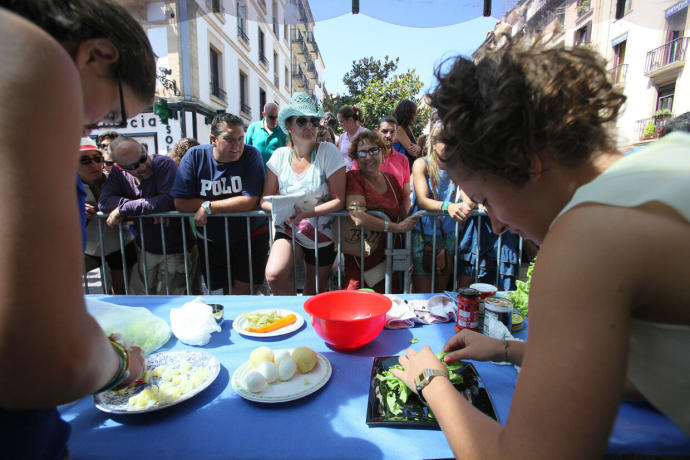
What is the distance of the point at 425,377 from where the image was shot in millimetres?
1086

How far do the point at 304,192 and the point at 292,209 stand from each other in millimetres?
199

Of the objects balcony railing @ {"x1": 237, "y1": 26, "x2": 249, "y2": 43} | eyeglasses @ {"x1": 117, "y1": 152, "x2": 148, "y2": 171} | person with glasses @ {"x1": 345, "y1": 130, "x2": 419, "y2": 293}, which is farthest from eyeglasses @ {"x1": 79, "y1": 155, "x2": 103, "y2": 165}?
balcony railing @ {"x1": 237, "y1": 26, "x2": 249, "y2": 43}

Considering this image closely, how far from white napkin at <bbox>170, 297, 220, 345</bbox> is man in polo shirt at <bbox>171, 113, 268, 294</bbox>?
68.1 inches

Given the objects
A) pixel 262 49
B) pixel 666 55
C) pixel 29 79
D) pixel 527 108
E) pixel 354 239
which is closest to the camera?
pixel 29 79

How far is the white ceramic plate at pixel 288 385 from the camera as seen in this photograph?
116 centimetres

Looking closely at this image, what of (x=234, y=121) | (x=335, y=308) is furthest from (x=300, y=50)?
(x=335, y=308)

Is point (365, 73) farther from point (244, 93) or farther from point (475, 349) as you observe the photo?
point (475, 349)

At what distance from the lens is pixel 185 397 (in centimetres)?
113

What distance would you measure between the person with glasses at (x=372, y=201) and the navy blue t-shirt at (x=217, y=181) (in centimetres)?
100

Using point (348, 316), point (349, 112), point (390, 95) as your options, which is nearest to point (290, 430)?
point (348, 316)

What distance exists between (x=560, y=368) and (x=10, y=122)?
99 cm

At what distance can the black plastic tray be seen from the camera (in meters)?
1.05

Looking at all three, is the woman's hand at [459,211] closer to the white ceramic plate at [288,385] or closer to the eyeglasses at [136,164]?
the white ceramic plate at [288,385]

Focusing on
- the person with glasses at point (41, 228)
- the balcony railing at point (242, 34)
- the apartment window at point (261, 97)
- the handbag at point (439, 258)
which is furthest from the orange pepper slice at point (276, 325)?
the apartment window at point (261, 97)
